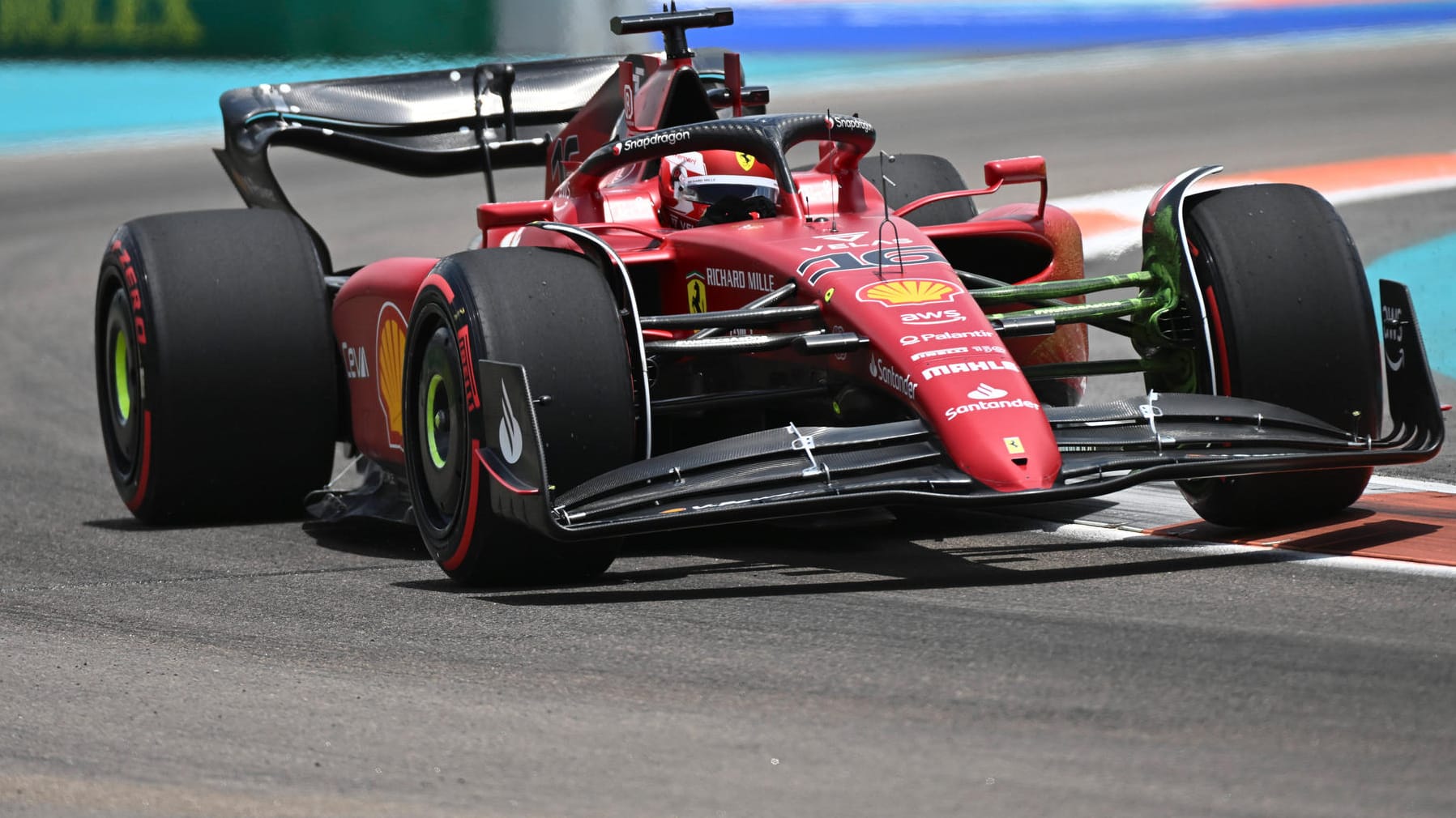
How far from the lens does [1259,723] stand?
3801 mm

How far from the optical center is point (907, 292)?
5820 mm

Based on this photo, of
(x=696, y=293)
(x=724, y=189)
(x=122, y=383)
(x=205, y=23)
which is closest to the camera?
(x=696, y=293)

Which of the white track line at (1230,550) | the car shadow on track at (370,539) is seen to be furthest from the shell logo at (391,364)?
the white track line at (1230,550)

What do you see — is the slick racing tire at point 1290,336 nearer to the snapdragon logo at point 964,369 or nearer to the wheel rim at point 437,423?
the snapdragon logo at point 964,369

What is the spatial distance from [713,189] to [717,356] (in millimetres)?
1209

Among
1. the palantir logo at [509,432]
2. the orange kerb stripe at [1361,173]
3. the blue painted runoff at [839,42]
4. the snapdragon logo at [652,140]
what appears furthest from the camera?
the blue painted runoff at [839,42]

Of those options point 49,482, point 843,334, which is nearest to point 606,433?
point 843,334

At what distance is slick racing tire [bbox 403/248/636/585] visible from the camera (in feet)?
18.1

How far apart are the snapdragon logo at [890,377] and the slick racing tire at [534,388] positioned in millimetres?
701

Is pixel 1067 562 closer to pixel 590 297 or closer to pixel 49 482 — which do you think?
pixel 590 297

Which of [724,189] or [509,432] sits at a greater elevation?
[724,189]

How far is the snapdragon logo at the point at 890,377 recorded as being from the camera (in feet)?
18.1

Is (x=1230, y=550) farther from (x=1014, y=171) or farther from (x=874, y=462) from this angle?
(x=1014, y=171)

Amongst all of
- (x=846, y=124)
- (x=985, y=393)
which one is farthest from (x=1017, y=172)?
(x=985, y=393)
